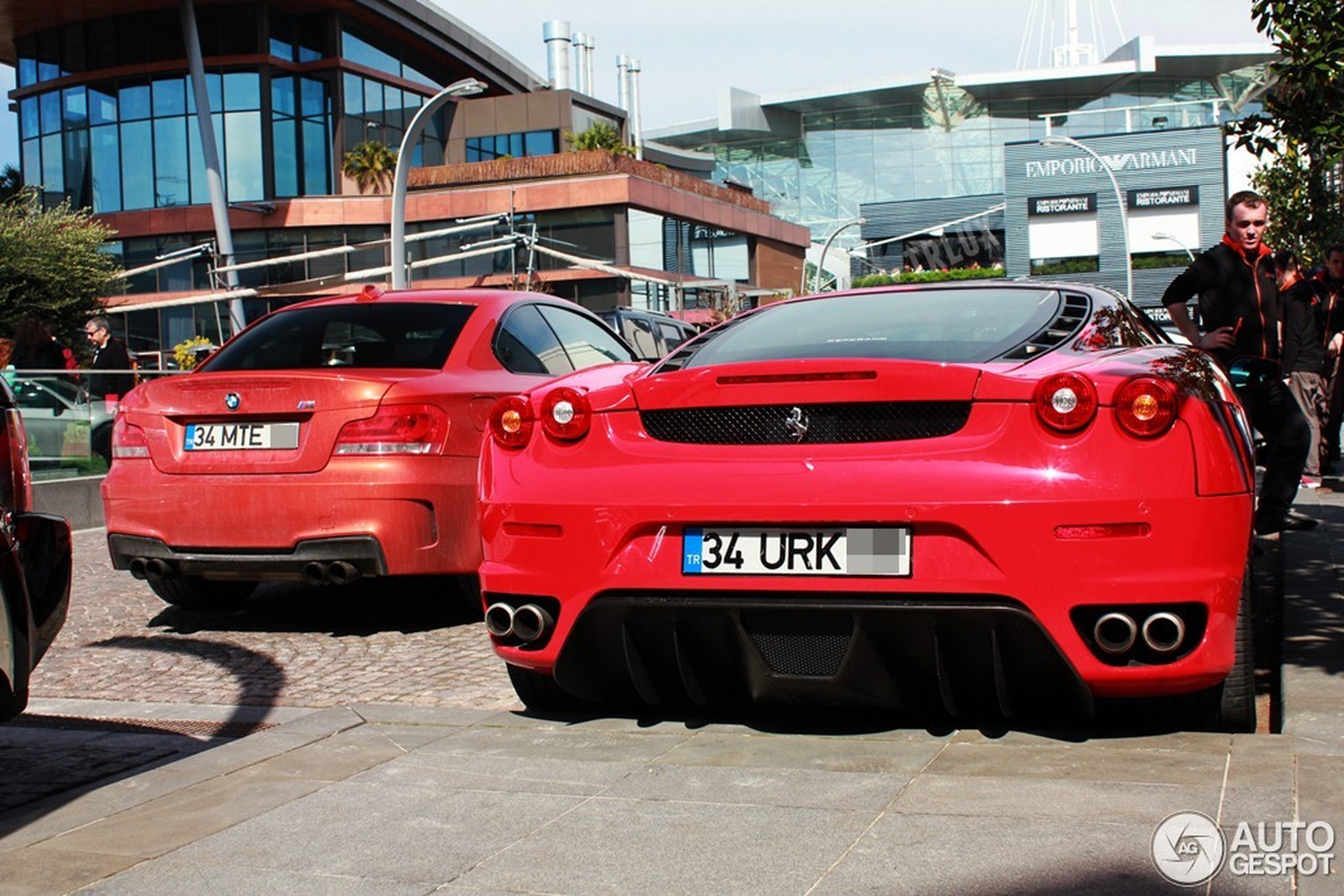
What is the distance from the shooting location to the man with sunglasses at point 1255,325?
7523 mm

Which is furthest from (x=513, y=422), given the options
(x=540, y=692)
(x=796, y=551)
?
(x=796, y=551)

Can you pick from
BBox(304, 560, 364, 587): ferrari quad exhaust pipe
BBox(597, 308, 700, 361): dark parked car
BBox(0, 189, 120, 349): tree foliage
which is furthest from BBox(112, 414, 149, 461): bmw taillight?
BBox(0, 189, 120, 349): tree foliage

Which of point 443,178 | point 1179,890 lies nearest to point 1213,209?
point 443,178

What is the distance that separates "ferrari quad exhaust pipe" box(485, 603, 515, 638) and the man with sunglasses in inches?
165

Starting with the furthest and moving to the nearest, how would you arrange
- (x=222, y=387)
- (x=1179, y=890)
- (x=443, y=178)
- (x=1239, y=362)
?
(x=443, y=178), (x=1239, y=362), (x=222, y=387), (x=1179, y=890)

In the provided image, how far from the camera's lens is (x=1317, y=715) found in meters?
4.27

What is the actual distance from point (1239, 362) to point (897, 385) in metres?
4.03

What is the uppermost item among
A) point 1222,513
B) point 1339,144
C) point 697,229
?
point 697,229

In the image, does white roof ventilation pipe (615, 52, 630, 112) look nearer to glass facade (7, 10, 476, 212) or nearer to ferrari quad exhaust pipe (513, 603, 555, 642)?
glass facade (7, 10, 476, 212)

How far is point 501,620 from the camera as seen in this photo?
4570mm

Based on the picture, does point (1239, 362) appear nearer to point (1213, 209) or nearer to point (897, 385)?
point (897, 385)

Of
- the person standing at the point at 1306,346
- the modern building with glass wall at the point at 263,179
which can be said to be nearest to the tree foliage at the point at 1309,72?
the person standing at the point at 1306,346

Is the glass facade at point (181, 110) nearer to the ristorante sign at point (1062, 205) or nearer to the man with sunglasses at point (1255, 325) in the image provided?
the ristorante sign at point (1062, 205)

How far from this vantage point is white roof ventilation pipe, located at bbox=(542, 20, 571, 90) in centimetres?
8719
